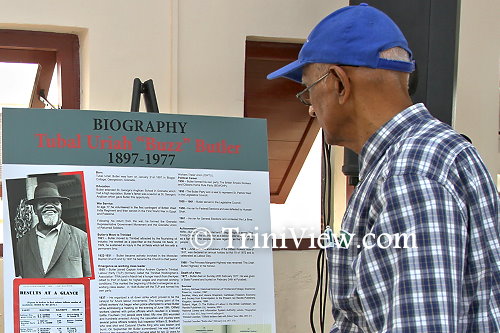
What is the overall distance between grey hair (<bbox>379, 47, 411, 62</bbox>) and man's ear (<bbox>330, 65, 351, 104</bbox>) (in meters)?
0.08

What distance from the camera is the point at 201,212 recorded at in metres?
1.87

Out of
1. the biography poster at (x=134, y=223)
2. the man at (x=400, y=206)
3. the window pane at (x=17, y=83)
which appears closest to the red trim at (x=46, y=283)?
the biography poster at (x=134, y=223)

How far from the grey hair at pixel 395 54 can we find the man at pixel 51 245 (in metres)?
0.91

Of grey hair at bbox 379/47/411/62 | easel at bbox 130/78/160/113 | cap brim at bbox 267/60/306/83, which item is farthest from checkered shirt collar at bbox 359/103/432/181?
easel at bbox 130/78/160/113

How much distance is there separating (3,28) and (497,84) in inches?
76.9

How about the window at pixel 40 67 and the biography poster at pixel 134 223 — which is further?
the window at pixel 40 67

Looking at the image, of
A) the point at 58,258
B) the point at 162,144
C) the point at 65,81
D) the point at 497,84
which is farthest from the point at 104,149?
the point at 497,84

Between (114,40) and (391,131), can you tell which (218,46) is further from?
(391,131)

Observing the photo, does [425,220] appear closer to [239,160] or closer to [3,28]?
[239,160]

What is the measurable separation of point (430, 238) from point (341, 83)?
384mm

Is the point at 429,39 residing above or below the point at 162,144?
above

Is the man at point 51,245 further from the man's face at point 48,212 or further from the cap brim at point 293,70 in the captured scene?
the cap brim at point 293,70

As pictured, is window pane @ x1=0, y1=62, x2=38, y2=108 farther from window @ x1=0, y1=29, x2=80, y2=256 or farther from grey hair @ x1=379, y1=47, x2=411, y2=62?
grey hair @ x1=379, y1=47, x2=411, y2=62

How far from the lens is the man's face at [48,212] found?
5.71ft
